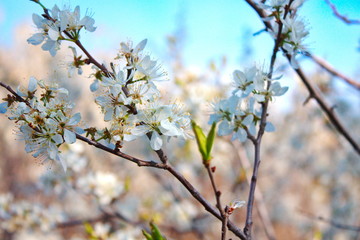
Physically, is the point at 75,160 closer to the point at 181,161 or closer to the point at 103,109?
the point at 103,109

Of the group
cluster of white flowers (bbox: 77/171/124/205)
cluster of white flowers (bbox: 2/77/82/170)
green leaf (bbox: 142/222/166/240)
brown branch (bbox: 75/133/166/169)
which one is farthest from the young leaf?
cluster of white flowers (bbox: 77/171/124/205)

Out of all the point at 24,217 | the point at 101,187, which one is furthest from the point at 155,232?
the point at 24,217

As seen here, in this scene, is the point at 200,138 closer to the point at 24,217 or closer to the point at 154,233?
the point at 154,233

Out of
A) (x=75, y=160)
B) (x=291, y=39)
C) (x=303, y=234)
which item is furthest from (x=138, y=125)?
(x=303, y=234)

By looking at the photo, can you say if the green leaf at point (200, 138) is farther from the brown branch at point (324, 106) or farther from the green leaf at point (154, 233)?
the brown branch at point (324, 106)

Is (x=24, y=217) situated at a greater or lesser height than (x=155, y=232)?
greater

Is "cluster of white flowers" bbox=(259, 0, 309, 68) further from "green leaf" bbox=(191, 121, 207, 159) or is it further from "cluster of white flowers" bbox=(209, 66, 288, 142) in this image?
"green leaf" bbox=(191, 121, 207, 159)

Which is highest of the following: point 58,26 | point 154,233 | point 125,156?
point 58,26

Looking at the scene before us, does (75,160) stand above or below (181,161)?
below
